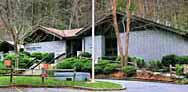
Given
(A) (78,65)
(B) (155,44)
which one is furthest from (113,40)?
(A) (78,65)

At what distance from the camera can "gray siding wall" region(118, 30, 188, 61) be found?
35625 mm

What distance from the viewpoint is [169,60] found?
34.4m

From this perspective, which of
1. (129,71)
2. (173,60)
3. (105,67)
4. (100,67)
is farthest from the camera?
(173,60)

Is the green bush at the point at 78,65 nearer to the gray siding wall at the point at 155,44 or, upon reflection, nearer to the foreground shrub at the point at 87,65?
the foreground shrub at the point at 87,65

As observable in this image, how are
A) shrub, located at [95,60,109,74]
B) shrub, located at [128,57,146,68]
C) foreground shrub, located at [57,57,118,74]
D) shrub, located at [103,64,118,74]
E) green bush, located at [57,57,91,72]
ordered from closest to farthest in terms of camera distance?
shrub, located at [103,64,118,74] < foreground shrub, located at [57,57,118,74] < shrub, located at [95,60,109,74] < green bush, located at [57,57,91,72] < shrub, located at [128,57,146,68]

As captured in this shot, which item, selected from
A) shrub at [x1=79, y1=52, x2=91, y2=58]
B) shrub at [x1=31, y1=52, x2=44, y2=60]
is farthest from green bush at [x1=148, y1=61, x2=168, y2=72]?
shrub at [x1=31, y1=52, x2=44, y2=60]

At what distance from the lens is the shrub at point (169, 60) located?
3416 centimetres

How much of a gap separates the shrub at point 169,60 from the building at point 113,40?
128 cm

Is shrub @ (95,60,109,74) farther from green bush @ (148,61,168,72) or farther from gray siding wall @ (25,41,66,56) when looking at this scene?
gray siding wall @ (25,41,66,56)

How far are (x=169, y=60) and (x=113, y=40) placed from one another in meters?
8.01

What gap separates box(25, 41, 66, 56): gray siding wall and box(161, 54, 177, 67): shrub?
13.8m

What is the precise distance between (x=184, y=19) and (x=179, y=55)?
796 inches

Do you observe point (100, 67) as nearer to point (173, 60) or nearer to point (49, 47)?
point (173, 60)

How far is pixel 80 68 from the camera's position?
33531 millimetres
